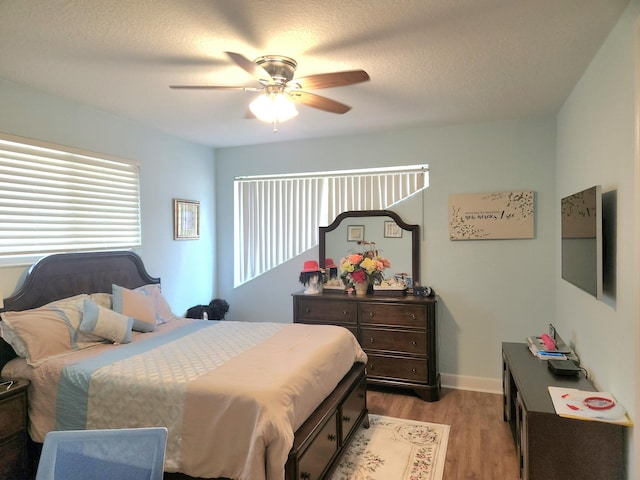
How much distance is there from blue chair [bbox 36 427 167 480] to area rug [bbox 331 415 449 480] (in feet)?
4.92

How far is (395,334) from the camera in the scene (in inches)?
153

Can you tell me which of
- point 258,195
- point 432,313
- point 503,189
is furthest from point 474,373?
point 258,195

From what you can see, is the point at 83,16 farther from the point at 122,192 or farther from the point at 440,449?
the point at 440,449

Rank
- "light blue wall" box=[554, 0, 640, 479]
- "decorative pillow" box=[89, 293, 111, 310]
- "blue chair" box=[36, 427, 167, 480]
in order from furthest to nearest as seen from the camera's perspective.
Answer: "decorative pillow" box=[89, 293, 111, 310] < "light blue wall" box=[554, 0, 640, 479] < "blue chair" box=[36, 427, 167, 480]

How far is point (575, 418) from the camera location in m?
2.03

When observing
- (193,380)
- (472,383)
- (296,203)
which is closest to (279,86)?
(193,380)

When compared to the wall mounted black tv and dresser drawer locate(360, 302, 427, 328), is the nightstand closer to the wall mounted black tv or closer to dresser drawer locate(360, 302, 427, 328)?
dresser drawer locate(360, 302, 427, 328)

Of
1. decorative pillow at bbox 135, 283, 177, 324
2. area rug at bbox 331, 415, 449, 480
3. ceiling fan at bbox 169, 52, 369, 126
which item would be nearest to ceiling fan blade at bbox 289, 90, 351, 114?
ceiling fan at bbox 169, 52, 369, 126

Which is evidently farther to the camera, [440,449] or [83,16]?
[440,449]

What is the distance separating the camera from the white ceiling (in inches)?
77.0

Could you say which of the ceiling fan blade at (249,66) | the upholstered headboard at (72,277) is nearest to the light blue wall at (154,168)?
the upholstered headboard at (72,277)

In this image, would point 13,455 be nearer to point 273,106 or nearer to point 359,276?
point 273,106

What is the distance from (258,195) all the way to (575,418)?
12.3 feet

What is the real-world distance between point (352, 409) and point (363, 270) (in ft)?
5.02
